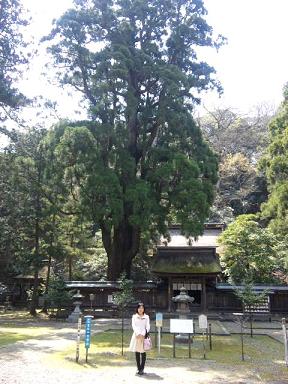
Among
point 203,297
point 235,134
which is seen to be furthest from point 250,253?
point 235,134

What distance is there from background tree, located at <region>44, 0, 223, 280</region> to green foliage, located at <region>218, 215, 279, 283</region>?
128 inches

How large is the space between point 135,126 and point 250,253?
33.2ft

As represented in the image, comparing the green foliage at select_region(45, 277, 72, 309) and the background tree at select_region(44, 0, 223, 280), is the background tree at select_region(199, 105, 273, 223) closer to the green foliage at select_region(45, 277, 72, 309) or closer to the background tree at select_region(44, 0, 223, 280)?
the background tree at select_region(44, 0, 223, 280)

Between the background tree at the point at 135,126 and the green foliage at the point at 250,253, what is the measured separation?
326 centimetres

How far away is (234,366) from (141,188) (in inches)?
507

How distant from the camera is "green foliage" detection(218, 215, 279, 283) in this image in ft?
78.1

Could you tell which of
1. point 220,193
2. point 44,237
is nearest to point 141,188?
point 44,237

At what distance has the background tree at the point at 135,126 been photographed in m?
22.0

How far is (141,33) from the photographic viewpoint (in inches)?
1000

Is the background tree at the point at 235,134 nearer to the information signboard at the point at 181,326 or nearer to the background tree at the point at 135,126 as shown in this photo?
the background tree at the point at 135,126

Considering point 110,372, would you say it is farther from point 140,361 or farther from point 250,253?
point 250,253

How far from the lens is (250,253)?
942 inches

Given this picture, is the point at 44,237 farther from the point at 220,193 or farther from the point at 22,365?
the point at 220,193

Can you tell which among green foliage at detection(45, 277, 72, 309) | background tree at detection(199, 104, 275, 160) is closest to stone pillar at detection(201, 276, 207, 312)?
green foliage at detection(45, 277, 72, 309)
